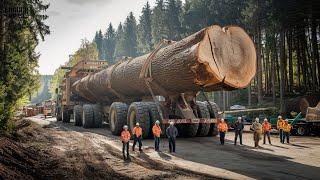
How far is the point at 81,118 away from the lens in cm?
2372

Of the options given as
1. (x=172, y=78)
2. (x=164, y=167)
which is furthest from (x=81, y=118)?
(x=164, y=167)

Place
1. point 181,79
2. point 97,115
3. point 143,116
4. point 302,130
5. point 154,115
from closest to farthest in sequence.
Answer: point 181,79
point 143,116
point 154,115
point 302,130
point 97,115

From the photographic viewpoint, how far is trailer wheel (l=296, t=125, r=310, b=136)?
19.3 meters

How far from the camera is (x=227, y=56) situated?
11844 mm

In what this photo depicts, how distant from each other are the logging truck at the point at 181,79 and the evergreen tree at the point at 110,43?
4149 inches

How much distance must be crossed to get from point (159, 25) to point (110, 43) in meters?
67.0

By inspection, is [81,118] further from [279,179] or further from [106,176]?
[279,179]

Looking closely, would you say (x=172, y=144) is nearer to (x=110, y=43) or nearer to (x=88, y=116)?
(x=88, y=116)

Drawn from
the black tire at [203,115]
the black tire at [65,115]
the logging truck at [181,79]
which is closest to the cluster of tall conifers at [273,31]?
the black tire at [203,115]

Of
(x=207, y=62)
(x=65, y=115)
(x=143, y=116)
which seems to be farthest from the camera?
(x=65, y=115)

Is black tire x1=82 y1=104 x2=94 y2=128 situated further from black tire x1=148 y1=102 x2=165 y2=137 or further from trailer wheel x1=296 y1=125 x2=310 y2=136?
trailer wheel x1=296 y1=125 x2=310 y2=136

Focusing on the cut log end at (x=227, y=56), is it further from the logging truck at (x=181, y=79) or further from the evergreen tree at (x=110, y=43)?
the evergreen tree at (x=110, y=43)

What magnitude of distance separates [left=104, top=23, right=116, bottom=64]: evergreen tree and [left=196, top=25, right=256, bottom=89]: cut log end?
111 metres

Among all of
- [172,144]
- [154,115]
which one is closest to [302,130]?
[154,115]
